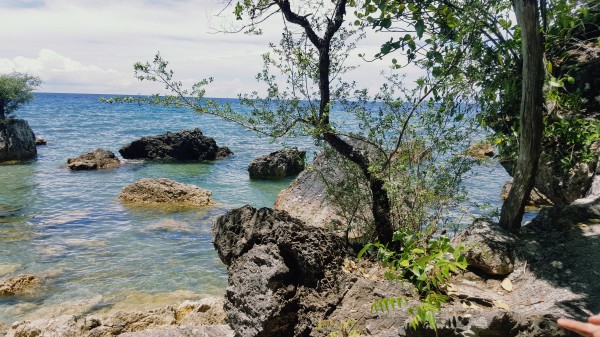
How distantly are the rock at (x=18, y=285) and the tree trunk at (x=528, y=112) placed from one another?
812 cm

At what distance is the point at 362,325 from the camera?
4.16 meters

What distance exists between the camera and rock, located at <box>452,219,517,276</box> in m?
4.95

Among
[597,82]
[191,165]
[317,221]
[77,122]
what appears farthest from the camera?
[77,122]

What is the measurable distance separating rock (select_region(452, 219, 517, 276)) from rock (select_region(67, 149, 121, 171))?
2142 centimetres

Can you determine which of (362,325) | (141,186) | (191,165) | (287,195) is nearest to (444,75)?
(362,325)

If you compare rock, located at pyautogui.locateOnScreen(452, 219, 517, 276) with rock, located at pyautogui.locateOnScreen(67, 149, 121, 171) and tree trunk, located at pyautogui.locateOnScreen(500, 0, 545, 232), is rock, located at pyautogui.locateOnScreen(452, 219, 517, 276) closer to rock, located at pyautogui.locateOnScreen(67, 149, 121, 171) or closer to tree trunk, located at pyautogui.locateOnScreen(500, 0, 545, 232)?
tree trunk, located at pyautogui.locateOnScreen(500, 0, 545, 232)

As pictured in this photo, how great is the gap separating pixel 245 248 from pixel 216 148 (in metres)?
24.3

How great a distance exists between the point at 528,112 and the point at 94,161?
73.5ft

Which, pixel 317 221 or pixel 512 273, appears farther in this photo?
pixel 317 221

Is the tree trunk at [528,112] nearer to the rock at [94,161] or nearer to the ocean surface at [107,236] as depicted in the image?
the ocean surface at [107,236]

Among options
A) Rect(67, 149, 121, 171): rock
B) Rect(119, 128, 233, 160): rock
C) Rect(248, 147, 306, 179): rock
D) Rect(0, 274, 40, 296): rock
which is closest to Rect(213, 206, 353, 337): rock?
Rect(0, 274, 40, 296): rock

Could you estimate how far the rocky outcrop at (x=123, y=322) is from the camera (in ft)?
20.0

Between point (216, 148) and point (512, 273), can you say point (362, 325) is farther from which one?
point (216, 148)

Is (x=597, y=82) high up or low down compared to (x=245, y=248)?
up
